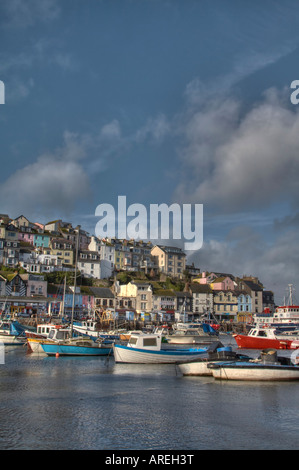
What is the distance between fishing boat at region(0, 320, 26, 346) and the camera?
57.2m

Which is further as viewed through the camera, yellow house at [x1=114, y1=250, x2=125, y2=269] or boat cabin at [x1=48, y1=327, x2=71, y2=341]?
yellow house at [x1=114, y1=250, x2=125, y2=269]

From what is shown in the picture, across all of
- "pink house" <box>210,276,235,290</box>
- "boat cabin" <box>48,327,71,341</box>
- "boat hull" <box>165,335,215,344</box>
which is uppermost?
"pink house" <box>210,276,235,290</box>

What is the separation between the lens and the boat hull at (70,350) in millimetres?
41906

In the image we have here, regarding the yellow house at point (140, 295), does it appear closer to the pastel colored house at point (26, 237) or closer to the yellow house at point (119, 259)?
the yellow house at point (119, 259)

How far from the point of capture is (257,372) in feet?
85.4

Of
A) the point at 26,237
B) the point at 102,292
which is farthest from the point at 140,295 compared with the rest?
the point at 26,237

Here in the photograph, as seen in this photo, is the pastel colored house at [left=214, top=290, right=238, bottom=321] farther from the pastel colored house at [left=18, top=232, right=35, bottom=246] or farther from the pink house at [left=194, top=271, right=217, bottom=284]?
the pastel colored house at [left=18, top=232, right=35, bottom=246]

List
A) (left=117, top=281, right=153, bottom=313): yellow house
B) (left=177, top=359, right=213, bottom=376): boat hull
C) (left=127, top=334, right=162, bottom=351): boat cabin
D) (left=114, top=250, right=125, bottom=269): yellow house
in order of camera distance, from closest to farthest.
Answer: (left=177, top=359, right=213, bottom=376): boat hull
(left=127, top=334, right=162, bottom=351): boat cabin
(left=117, top=281, right=153, bottom=313): yellow house
(left=114, top=250, right=125, bottom=269): yellow house

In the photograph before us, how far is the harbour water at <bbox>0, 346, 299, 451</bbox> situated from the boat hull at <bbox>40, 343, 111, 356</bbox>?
432 inches

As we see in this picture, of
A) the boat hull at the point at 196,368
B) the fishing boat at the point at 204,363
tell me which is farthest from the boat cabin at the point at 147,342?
the boat hull at the point at 196,368

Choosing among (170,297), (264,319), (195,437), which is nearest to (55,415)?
(195,437)

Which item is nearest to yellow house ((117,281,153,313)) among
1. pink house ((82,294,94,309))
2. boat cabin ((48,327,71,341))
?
pink house ((82,294,94,309))
